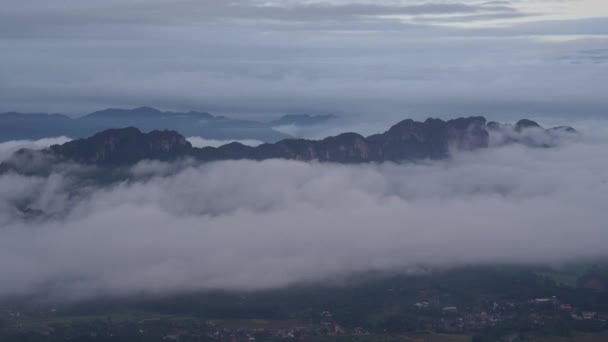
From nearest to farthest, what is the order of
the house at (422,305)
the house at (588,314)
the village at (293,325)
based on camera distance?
the village at (293,325) → the house at (588,314) → the house at (422,305)

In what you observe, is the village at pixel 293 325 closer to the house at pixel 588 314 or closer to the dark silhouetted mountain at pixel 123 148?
the house at pixel 588 314

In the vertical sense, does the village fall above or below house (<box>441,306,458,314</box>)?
below

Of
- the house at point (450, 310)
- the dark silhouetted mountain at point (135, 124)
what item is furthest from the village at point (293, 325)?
the dark silhouetted mountain at point (135, 124)

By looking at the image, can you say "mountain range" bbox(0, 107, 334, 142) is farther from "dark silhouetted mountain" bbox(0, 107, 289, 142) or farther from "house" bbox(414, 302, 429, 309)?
"house" bbox(414, 302, 429, 309)

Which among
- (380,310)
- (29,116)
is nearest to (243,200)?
(380,310)

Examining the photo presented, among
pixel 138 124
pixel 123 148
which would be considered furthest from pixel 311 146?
pixel 138 124

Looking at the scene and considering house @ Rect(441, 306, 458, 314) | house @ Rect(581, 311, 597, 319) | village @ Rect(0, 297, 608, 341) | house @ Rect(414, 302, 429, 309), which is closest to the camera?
village @ Rect(0, 297, 608, 341)

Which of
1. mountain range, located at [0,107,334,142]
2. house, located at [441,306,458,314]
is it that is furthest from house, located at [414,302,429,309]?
mountain range, located at [0,107,334,142]
